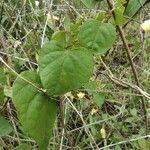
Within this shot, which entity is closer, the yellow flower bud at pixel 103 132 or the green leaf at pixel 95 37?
the green leaf at pixel 95 37

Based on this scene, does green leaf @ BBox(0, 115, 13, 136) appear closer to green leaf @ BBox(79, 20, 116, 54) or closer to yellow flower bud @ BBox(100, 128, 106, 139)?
green leaf @ BBox(79, 20, 116, 54)

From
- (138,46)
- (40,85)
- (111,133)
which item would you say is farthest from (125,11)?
(138,46)

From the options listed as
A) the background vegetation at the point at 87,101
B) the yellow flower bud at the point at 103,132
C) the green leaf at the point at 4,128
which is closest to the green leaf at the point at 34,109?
the green leaf at the point at 4,128

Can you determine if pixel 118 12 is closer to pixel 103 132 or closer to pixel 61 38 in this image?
pixel 61 38

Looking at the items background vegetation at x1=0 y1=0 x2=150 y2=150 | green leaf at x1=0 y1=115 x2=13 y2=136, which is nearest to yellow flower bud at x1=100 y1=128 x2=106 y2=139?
background vegetation at x1=0 y1=0 x2=150 y2=150

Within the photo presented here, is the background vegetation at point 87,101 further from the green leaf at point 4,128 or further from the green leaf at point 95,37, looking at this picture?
the green leaf at point 95,37

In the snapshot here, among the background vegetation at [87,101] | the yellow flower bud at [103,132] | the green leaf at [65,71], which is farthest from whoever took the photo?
the yellow flower bud at [103,132]
